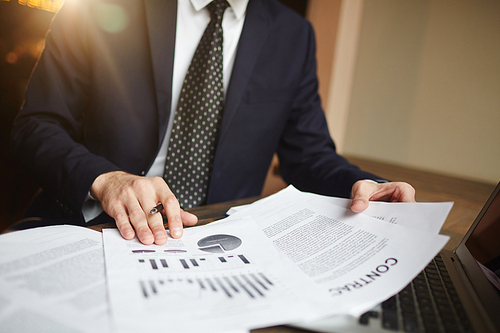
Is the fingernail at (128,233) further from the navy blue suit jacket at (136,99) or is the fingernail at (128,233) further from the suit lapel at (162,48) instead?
the suit lapel at (162,48)

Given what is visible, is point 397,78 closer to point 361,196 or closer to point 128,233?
point 361,196

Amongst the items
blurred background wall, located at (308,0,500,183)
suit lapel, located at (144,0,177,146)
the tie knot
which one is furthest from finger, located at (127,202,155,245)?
blurred background wall, located at (308,0,500,183)

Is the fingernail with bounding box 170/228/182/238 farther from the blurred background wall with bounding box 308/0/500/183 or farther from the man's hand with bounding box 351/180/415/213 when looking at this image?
the blurred background wall with bounding box 308/0/500/183

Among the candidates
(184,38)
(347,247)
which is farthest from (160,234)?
(184,38)

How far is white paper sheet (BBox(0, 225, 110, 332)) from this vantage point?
256 mm

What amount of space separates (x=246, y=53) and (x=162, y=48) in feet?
0.72

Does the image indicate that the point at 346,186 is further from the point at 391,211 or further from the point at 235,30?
the point at 235,30

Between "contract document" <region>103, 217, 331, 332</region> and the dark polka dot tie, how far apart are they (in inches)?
15.5

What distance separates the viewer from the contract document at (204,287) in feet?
0.88

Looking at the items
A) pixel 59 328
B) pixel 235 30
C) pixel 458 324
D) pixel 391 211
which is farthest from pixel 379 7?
pixel 59 328

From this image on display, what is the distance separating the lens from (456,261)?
473 millimetres

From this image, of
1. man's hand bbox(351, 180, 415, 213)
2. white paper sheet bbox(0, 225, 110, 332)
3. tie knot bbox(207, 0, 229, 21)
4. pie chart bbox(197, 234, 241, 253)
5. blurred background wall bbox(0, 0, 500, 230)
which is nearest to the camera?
white paper sheet bbox(0, 225, 110, 332)

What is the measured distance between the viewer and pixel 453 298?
1.17ft

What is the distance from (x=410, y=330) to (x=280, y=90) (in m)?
0.77
